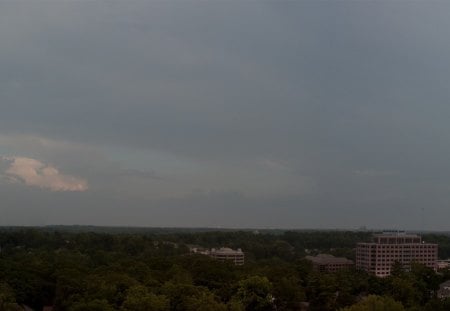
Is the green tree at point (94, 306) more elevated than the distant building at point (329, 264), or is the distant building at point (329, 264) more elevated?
the green tree at point (94, 306)

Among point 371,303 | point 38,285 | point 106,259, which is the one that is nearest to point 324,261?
point 106,259

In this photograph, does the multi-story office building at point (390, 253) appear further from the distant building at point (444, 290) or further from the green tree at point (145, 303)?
the green tree at point (145, 303)

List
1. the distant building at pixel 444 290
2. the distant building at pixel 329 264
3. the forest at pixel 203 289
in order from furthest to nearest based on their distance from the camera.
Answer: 1. the distant building at pixel 329 264
2. the distant building at pixel 444 290
3. the forest at pixel 203 289

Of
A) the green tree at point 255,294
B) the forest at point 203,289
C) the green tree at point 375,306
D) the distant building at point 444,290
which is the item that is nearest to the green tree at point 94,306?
the forest at point 203,289

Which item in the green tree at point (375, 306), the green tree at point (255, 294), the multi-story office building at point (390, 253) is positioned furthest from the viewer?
the multi-story office building at point (390, 253)

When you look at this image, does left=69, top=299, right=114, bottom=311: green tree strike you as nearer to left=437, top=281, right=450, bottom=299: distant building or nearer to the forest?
the forest

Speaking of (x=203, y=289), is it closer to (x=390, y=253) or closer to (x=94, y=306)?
(x=94, y=306)

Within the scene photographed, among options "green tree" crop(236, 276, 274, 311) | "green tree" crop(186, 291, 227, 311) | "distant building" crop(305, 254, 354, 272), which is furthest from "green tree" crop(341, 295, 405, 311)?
"distant building" crop(305, 254, 354, 272)

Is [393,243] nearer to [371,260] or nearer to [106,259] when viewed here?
[371,260]
